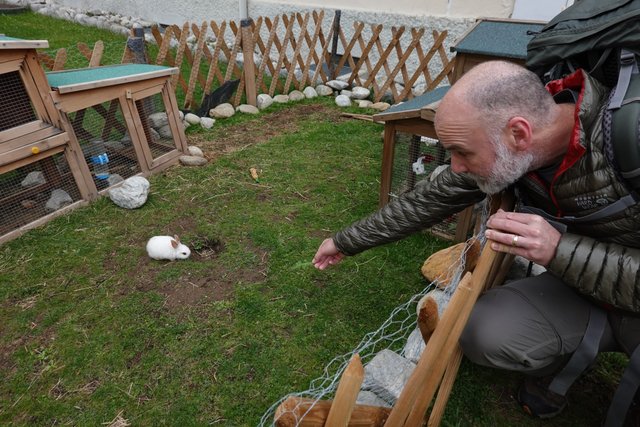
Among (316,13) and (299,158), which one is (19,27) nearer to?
(316,13)

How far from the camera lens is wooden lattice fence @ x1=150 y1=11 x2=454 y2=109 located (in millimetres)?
5887

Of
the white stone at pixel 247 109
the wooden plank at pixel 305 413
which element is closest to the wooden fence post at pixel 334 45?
the white stone at pixel 247 109

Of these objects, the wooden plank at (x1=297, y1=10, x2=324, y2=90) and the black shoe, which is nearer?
the black shoe

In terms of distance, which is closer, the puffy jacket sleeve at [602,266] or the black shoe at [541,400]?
the puffy jacket sleeve at [602,266]

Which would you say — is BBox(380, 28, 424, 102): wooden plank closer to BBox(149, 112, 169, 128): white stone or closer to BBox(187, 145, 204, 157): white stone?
BBox(187, 145, 204, 157): white stone

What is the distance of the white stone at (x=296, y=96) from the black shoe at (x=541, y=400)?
563cm

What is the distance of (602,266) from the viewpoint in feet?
4.86

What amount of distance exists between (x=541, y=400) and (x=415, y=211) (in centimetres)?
112

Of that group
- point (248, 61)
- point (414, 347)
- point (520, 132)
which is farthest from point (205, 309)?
point (248, 61)

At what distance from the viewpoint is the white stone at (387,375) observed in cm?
197

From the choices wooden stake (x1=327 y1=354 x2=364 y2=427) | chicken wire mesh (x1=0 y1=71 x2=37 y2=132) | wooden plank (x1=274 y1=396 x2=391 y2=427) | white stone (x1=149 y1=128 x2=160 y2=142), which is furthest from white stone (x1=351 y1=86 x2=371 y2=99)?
wooden stake (x1=327 y1=354 x2=364 y2=427)

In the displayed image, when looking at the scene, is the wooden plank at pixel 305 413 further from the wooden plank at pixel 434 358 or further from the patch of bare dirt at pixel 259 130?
the patch of bare dirt at pixel 259 130

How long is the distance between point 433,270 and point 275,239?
130 cm

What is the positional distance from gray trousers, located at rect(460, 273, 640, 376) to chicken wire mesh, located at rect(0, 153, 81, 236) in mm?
3585
